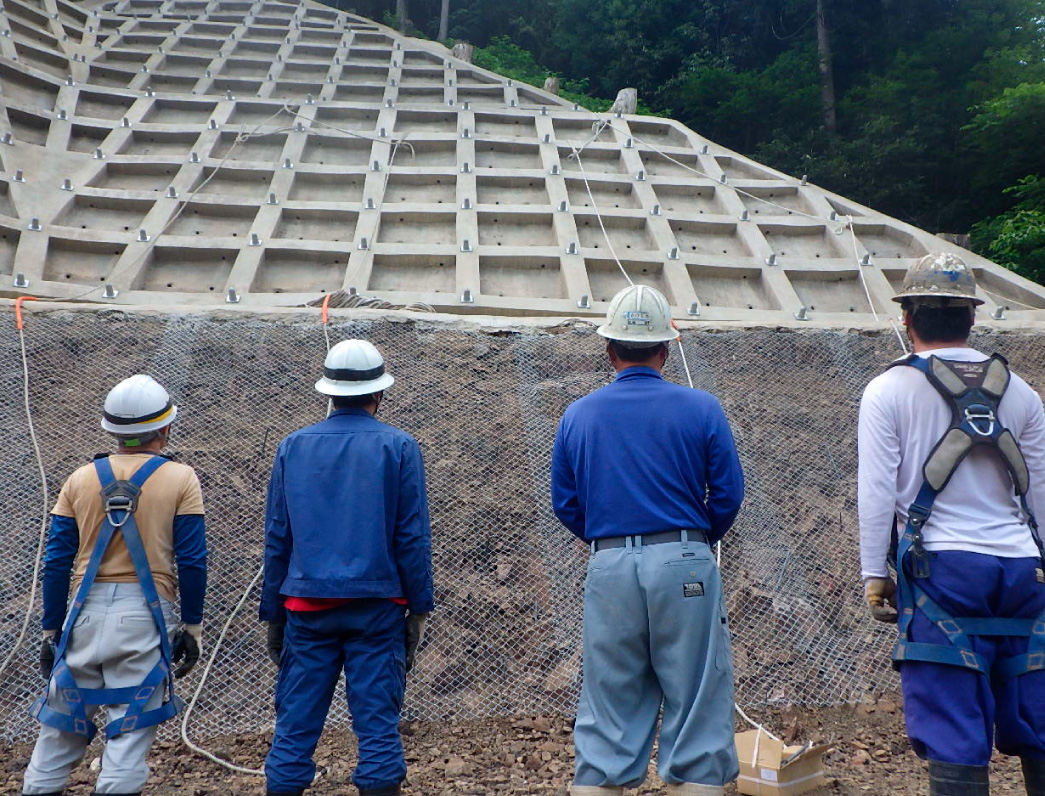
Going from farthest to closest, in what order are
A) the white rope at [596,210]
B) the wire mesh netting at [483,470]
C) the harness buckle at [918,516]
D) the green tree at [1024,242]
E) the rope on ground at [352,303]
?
the green tree at [1024,242] → the white rope at [596,210] → the rope on ground at [352,303] → the wire mesh netting at [483,470] → the harness buckle at [918,516]

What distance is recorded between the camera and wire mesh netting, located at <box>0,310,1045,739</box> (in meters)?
4.14

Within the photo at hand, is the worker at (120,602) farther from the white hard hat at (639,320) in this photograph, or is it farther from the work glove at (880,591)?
the work glove at (880,591)

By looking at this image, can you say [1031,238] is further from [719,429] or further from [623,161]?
[719,429]

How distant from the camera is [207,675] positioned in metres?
4.02

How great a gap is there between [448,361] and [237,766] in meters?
2.82

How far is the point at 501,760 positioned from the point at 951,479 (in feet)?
7.17

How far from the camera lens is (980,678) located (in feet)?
8.20

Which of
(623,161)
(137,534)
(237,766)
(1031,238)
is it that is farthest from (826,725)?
(1031,238)

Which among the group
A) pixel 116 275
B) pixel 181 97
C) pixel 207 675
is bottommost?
pixel 207 675

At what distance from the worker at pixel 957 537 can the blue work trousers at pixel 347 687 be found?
1615 mm

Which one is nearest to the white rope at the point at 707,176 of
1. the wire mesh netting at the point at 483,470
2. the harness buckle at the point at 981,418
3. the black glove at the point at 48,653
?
the wire mesh netting at the point at 483,470

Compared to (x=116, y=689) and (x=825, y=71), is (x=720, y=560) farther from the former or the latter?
(x=825, y=71)

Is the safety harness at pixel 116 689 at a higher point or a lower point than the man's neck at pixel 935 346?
lower

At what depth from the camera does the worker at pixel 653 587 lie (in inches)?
106
